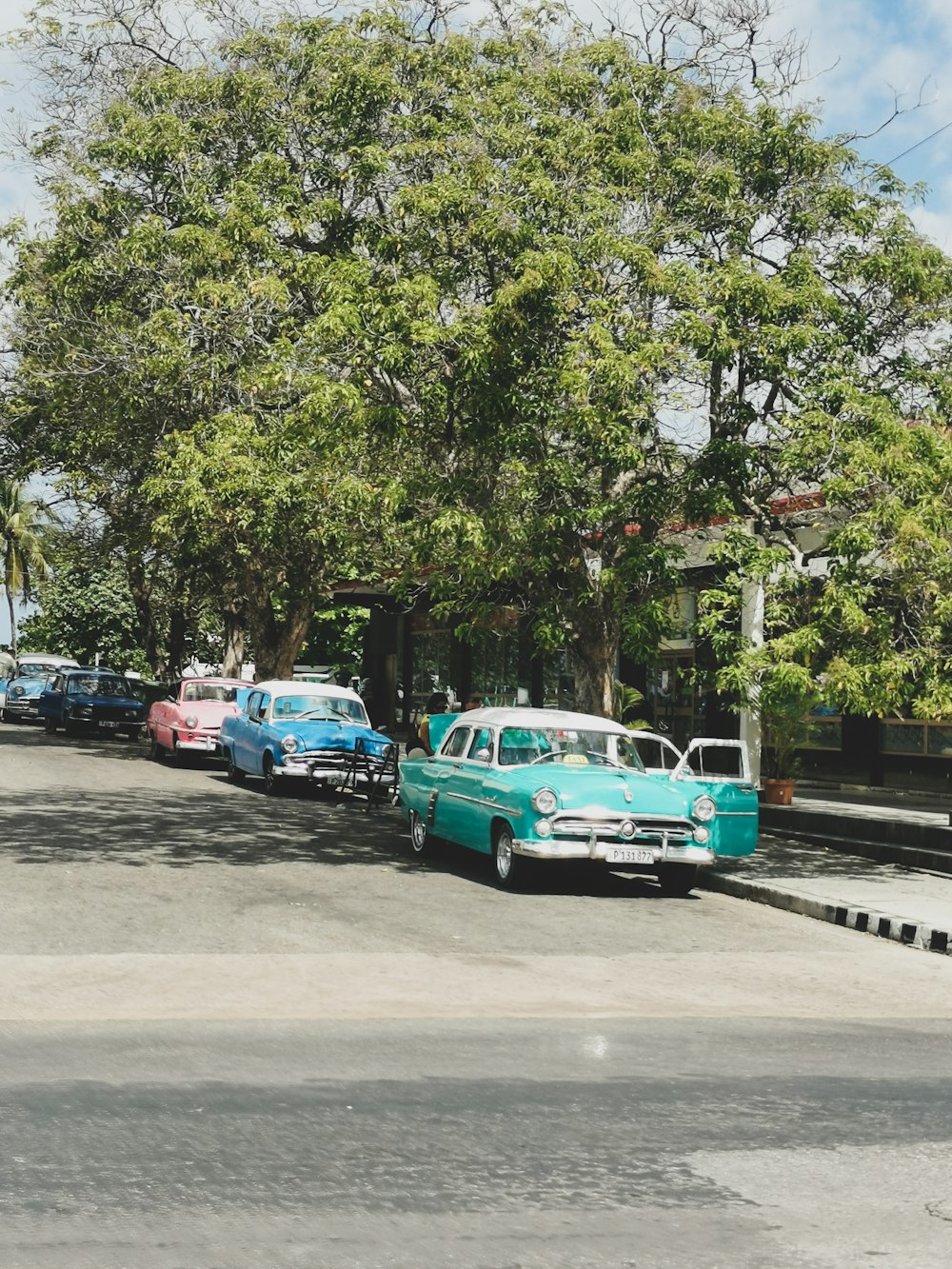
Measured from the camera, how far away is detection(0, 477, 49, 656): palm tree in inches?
3189

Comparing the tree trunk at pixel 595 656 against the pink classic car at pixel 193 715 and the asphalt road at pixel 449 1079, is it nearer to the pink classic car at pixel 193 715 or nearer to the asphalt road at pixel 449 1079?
the asphalt road at pixel 449 1079

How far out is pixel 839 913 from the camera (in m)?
14.3

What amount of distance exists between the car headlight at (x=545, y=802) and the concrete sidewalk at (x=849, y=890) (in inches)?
99.6

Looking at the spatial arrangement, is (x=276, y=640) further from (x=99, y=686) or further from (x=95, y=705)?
(x=99, y=686)

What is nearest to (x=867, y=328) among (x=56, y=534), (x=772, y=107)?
(x=772, y=107)

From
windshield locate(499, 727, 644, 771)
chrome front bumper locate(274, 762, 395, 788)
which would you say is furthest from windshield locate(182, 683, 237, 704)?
windshield locate(499, 727, 644, 771)

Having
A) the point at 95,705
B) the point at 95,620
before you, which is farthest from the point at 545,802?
the point at 95,620

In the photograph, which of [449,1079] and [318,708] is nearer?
[449,1079]

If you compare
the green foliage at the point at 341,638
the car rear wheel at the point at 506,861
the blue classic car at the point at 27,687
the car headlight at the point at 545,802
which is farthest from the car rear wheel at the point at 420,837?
the green foliage at the point at 341,638

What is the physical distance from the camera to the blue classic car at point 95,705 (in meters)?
39.9

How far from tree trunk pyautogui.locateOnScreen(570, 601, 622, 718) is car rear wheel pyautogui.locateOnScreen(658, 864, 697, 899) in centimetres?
486

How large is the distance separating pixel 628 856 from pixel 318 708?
11.4m

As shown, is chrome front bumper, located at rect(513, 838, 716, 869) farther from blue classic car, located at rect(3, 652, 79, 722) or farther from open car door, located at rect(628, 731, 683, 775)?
blue classic car, located at rect(3, 652, 79, 722)

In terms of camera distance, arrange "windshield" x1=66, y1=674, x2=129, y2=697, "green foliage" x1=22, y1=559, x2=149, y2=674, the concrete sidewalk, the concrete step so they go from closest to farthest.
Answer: the concrete sidewalk → the concrete step → "windshield" x1=66, y1=674, x2=129, y2=697 → "green foliage" x1=22, y1=559, x2=149, y2=674
